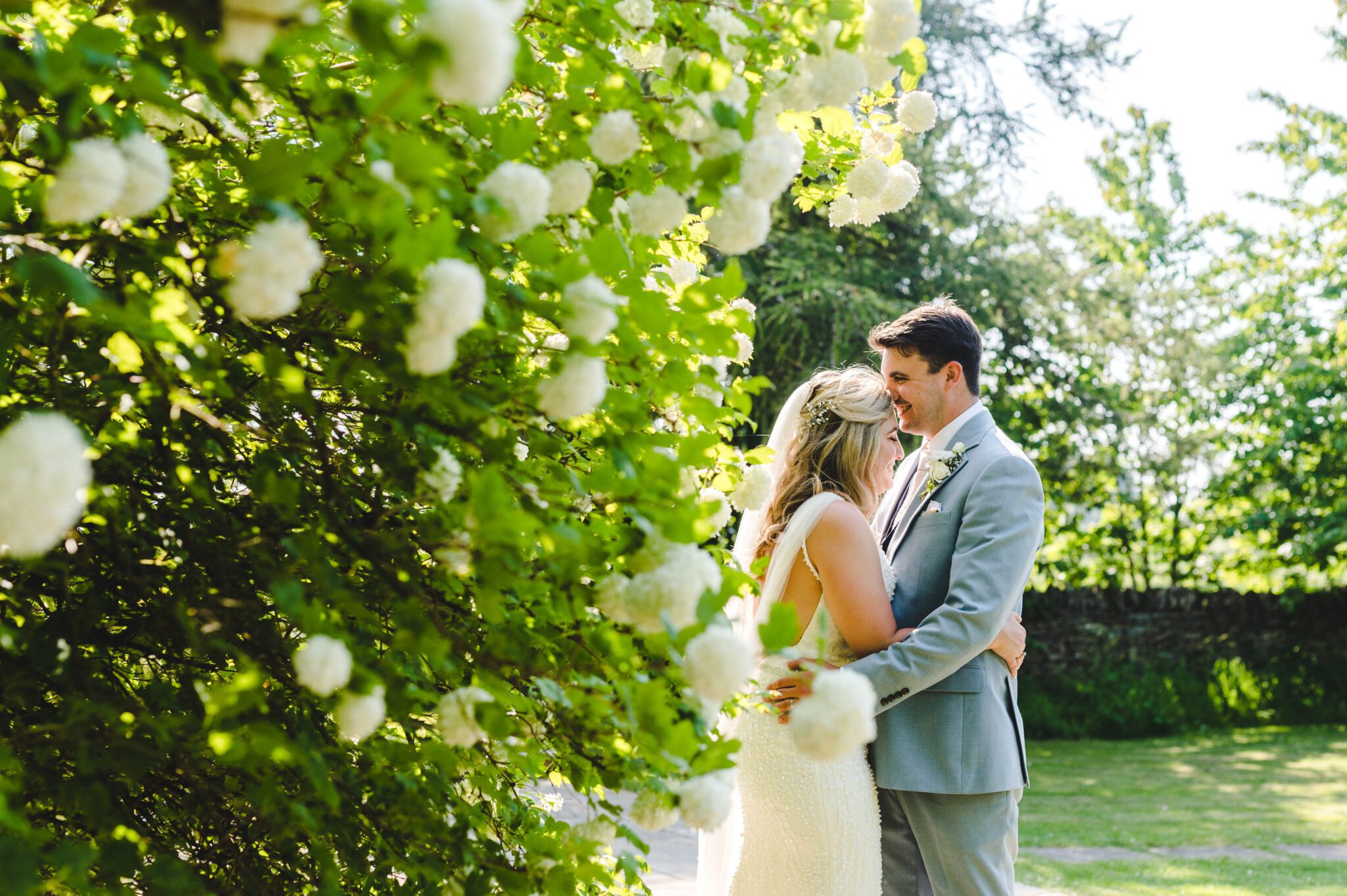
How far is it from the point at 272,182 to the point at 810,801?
2344 millimetres

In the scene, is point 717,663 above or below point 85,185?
below

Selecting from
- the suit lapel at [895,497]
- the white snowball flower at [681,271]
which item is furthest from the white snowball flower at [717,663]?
the suit lapel at [895,497]

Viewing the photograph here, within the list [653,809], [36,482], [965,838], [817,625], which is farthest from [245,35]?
[965,838]

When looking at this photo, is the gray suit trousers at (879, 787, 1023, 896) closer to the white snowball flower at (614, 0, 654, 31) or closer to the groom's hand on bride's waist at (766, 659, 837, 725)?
the groom's hand on bride's waist at (766, 659, 837, 725)

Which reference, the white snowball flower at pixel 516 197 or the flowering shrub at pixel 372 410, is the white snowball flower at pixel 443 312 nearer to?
the flowering shrub at pixel 372 410

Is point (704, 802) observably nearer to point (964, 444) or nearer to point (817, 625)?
point (817, 625)

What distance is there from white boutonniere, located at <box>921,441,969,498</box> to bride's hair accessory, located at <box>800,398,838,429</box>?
1.14ft

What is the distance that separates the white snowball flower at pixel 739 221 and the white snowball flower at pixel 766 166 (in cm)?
2

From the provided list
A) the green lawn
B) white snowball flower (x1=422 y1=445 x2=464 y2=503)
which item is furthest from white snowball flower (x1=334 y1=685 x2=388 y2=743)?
the green lawn

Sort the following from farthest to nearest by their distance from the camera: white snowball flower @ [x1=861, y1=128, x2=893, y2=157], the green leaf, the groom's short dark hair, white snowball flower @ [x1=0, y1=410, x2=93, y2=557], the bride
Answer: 1. the groom's short dark hair
2. the bride
3. white snowball flower @ [x1=861, y1=128, x2=893, y2=157]
4. the green leaf
5. white snowball flower @ [x1=0, y1=410, x2=93, y2=557]

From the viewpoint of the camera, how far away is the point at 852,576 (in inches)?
124

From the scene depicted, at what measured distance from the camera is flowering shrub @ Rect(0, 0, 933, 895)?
1.36 meters

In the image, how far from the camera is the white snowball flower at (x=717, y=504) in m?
1.74

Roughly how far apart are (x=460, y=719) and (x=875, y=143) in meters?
1.58
